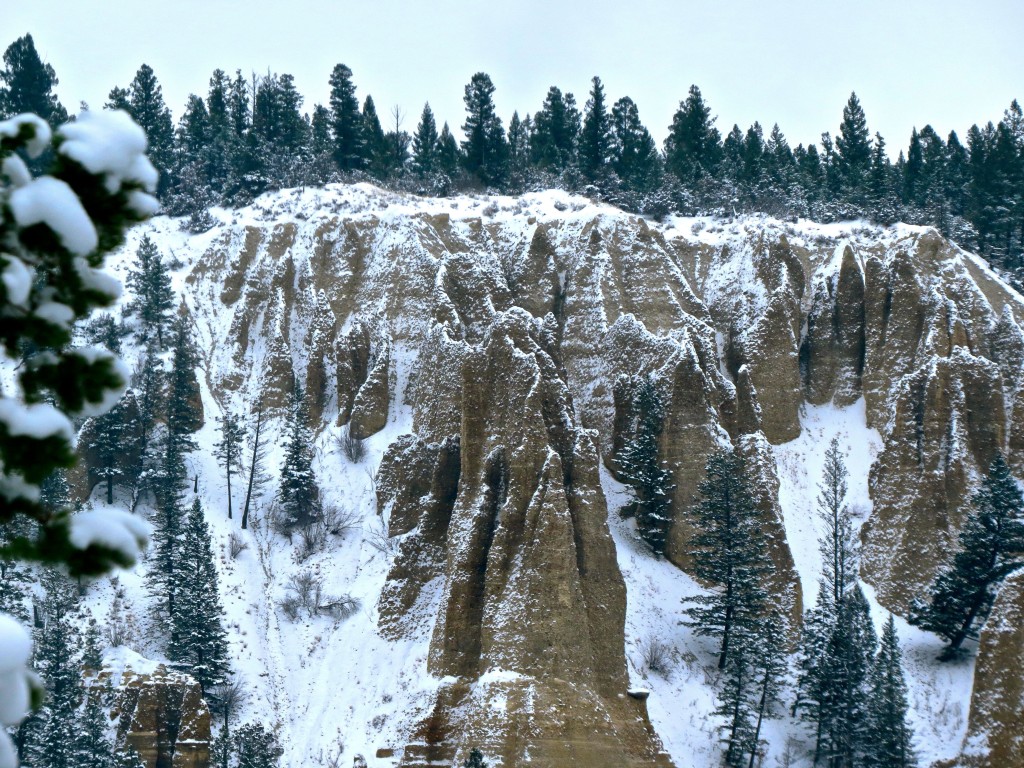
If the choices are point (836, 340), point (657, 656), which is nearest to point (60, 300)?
point (657, 656)

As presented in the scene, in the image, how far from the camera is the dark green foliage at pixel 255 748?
39938mm

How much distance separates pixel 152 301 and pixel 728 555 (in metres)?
38.6

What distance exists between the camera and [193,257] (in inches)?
3095

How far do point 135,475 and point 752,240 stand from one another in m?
37.8

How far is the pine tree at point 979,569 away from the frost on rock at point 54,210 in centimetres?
4786

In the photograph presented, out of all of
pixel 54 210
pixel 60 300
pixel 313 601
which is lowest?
pixel 60 300

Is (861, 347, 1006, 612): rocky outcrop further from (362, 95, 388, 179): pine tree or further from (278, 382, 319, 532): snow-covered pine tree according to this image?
(362, 95, 388, 179): pine tree

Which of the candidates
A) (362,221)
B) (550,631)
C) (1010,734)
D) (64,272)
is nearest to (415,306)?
(362,221)

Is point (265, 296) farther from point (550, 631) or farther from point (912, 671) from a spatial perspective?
point (912, 671)

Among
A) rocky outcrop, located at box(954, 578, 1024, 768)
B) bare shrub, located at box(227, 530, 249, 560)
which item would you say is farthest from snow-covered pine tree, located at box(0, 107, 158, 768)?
bare shrub, located at box(227, 530, 249, 560)

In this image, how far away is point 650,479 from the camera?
5350cm

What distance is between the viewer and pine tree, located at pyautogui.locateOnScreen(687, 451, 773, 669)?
48812 mm

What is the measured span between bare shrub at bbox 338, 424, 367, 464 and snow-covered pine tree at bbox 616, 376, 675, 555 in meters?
14.1

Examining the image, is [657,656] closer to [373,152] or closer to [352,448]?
[352,448]
